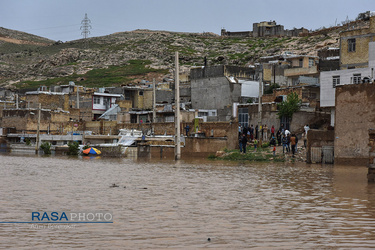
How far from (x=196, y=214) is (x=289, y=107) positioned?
32381 mm

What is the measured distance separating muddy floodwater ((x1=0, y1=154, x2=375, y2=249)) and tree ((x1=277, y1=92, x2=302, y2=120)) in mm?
25190

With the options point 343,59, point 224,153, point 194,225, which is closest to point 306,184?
point 194,225

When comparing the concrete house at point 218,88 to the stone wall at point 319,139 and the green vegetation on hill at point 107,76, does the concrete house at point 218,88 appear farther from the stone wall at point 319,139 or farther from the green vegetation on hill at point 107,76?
the green vegetation on hill at point 107,76

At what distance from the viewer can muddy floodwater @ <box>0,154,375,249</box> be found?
7.55 meters

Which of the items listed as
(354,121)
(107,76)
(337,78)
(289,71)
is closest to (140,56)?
(107,76)

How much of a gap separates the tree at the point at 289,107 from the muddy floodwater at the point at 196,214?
25190mm

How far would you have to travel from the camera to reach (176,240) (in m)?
7.66

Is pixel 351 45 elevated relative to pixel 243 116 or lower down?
elevated

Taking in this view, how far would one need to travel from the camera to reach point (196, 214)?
33.0 ft

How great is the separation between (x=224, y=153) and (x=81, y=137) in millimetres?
19776

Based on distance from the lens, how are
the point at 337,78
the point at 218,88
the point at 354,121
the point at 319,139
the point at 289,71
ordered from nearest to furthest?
the point at 354,121 → the point at 319,139 → the point at 337,78 → the point at 218,88 → the point at 289,71

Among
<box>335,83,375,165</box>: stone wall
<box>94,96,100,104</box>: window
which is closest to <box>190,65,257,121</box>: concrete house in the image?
Answer: <box>94,96,100,104</box>: window

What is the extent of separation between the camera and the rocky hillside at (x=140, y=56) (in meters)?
105

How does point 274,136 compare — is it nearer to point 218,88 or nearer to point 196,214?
point 218,88
